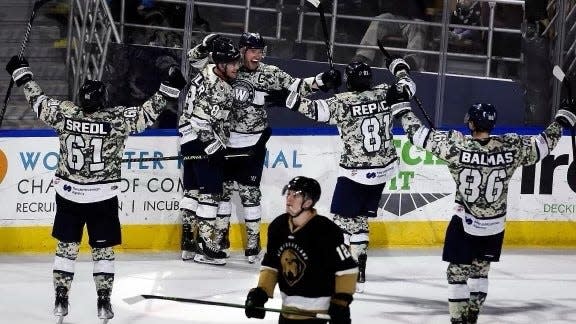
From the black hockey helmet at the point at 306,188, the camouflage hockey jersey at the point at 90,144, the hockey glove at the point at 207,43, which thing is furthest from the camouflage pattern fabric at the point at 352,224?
the black hockey helmet at the point at 306,188

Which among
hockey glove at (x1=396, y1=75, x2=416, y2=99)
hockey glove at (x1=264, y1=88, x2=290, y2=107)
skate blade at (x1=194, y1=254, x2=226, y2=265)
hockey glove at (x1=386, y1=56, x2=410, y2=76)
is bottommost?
skate blade at (x1=194, y1=254, x2=226, y2=265)

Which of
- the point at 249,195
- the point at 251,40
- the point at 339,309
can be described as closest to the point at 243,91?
the point at 251,40

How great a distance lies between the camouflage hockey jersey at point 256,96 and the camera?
10656 millimetres

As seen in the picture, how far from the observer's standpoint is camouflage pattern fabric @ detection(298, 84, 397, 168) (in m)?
9.82

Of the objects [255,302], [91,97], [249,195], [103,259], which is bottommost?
[103,259]

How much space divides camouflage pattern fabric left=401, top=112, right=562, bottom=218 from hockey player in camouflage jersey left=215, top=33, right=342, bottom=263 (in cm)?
220

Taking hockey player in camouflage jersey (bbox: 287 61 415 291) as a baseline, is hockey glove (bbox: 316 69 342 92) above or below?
above

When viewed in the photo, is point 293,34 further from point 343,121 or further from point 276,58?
point 343,121

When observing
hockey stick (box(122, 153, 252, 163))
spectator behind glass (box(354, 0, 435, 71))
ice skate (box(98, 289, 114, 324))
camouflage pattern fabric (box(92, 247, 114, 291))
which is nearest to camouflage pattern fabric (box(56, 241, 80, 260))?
camouflage pattern fabric (box(92, 247, 114, 291))

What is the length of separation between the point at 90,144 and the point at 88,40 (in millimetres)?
2781

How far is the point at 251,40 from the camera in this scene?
10.5m

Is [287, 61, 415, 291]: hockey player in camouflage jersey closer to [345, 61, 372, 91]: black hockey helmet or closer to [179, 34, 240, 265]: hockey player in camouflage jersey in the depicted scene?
[345, 61, 372, 91]: black hockey helmet

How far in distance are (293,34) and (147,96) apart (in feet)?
4.20

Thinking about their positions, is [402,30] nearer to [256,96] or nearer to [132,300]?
[256,96]
